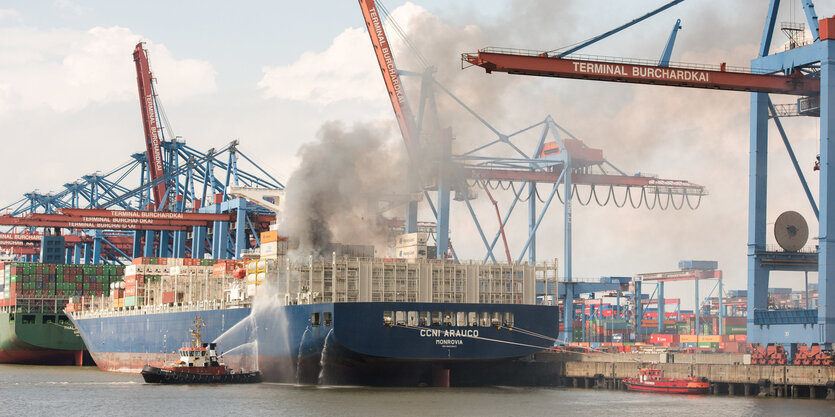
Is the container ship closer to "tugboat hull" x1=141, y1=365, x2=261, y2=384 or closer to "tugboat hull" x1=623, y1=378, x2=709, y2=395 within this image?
"tugboat hull" x1=141, y1=365, x2=261, y2=384

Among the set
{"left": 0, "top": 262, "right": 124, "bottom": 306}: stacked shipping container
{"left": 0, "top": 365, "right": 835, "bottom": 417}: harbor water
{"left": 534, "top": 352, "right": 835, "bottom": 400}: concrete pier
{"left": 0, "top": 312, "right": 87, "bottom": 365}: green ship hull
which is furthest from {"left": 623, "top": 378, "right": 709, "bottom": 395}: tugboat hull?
{"left": 0, "top": 312, "right": 87, "bottom": 365}: green ship hull

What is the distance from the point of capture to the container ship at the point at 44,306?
98250 millimetres

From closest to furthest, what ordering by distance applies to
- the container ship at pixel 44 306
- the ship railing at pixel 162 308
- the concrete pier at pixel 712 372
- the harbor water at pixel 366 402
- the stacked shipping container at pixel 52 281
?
the harbor water at pixel 366 402
the concrete pier at pixel 712 372
the ship railing at pixel 162 308
the container ship at pixel 44 306
the stacked shipping container at pixel 52 281

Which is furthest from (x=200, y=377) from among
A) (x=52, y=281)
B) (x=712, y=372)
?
(x=52, y=281)

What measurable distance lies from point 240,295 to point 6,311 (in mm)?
40567

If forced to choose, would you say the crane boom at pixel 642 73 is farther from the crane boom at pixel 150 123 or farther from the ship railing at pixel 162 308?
the crane boom at pixel 150 123

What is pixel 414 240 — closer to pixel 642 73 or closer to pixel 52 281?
pixel 642 73

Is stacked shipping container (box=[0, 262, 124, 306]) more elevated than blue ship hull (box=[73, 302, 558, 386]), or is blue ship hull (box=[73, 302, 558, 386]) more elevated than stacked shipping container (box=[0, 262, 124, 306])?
stacked shipping container (box=[0, 262, 124, 306])

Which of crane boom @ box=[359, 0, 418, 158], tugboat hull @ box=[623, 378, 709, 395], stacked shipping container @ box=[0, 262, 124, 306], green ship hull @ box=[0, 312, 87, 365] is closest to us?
tugboat hull @ box=[623, 378, 709, 395]

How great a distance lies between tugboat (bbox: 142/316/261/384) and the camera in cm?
6266

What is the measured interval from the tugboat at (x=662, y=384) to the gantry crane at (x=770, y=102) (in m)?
5.37

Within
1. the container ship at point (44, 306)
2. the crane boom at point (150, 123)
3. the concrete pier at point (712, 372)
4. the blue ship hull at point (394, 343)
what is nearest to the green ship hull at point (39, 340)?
the container ship at point (44, 306)

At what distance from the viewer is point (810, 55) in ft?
187

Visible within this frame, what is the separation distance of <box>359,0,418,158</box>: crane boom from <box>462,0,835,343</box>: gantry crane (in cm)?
2425
